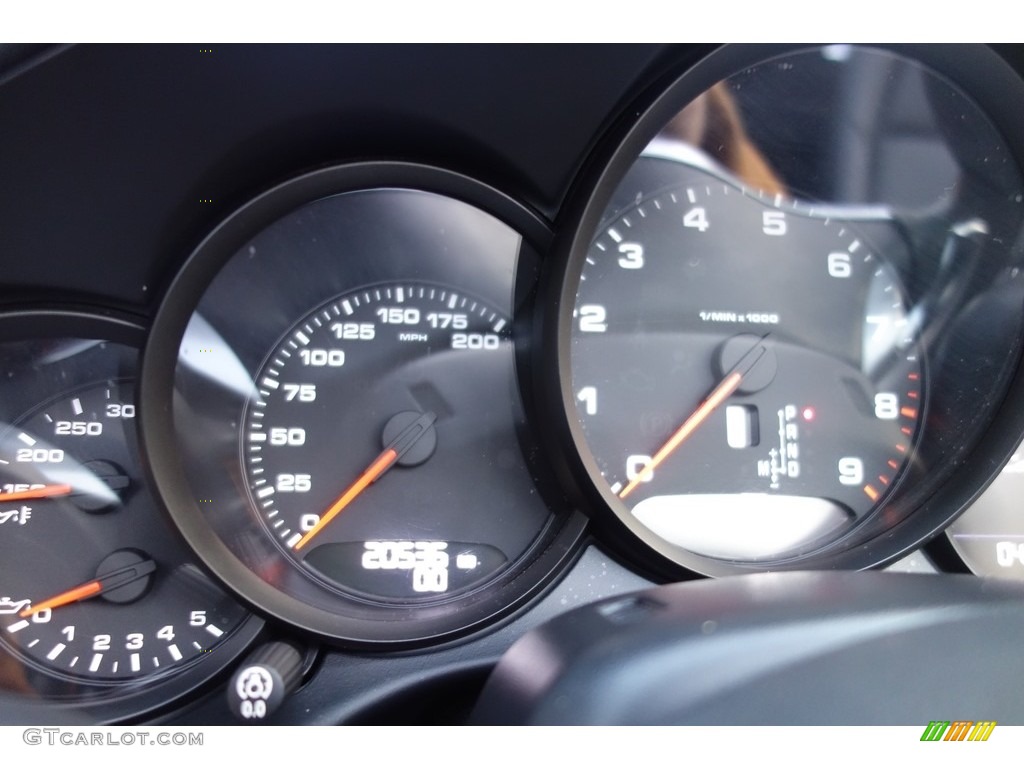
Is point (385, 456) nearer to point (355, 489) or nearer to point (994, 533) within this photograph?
point (355, 489)

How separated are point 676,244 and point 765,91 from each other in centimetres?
34

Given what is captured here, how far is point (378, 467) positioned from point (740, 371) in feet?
2.48

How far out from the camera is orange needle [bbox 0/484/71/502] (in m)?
1.75

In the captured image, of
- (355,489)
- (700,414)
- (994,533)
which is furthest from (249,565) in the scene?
(994,533)

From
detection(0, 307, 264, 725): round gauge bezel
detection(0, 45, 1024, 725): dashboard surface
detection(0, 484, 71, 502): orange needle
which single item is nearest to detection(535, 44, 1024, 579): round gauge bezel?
detection(0, 45, 1024, 725): dashboard surface

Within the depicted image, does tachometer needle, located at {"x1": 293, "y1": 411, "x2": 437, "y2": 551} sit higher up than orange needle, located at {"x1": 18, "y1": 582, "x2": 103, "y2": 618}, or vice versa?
tachometer needle, located at {"x1": 293, "y1": 411, "x2": 437, "y2": 551}

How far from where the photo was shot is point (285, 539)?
1.85m

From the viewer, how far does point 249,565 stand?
1.77 meters

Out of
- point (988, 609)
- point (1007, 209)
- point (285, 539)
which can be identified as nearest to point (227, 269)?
point (285, 539)

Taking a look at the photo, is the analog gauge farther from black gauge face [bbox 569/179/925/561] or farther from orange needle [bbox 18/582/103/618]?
orange needle [bbox 18/582/103/618]

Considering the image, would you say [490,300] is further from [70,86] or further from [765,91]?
[70,86]

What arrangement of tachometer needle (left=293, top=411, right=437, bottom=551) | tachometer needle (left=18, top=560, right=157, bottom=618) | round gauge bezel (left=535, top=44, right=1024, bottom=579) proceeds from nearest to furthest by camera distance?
round gauge bezel (left=535, top=44, right=1024, bottom=579), tachometer needle (left=18, top=560, right=157, bottom=618), tachometer needle (left=293, top=411, right=437, bottom=551)

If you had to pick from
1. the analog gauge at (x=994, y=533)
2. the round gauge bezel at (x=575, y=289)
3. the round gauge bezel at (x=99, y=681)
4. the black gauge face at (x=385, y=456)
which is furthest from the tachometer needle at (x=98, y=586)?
the analog gauge at (x=994, y=533)
